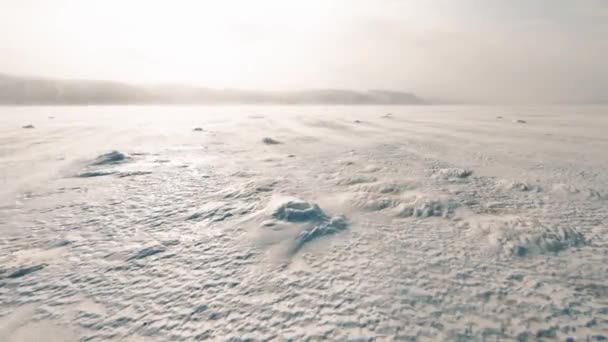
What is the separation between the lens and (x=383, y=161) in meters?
3.90

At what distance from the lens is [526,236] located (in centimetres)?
179

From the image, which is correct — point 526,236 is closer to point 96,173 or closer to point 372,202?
point 372,202

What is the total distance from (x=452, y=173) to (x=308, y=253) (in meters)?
2.26

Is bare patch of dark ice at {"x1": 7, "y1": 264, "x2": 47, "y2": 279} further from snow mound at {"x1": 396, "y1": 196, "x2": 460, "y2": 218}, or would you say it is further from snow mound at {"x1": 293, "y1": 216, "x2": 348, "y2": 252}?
snow mound at {"x1": 396, "y1": 196, "x2": 460, "y2": 218}

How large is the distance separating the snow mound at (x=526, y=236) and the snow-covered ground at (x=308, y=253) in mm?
11

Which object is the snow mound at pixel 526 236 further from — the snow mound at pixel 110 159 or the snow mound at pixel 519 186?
the snow mound at pixel 110 159

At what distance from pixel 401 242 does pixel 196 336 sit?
1.24 metres

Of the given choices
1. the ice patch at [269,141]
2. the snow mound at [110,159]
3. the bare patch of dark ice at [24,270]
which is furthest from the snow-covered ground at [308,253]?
the ice patch at [269,141]

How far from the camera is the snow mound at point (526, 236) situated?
1683 millimetres

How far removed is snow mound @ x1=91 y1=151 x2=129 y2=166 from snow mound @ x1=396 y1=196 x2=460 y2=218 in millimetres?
3744

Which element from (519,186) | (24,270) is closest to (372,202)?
(519,186)

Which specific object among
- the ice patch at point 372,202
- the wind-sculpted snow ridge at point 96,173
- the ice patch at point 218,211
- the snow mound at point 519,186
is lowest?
the ice patch at point 218,211

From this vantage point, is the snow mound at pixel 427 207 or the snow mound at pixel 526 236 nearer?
the snow mound at pixel 526 236

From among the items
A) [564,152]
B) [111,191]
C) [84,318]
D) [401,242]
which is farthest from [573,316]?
[564,152]
